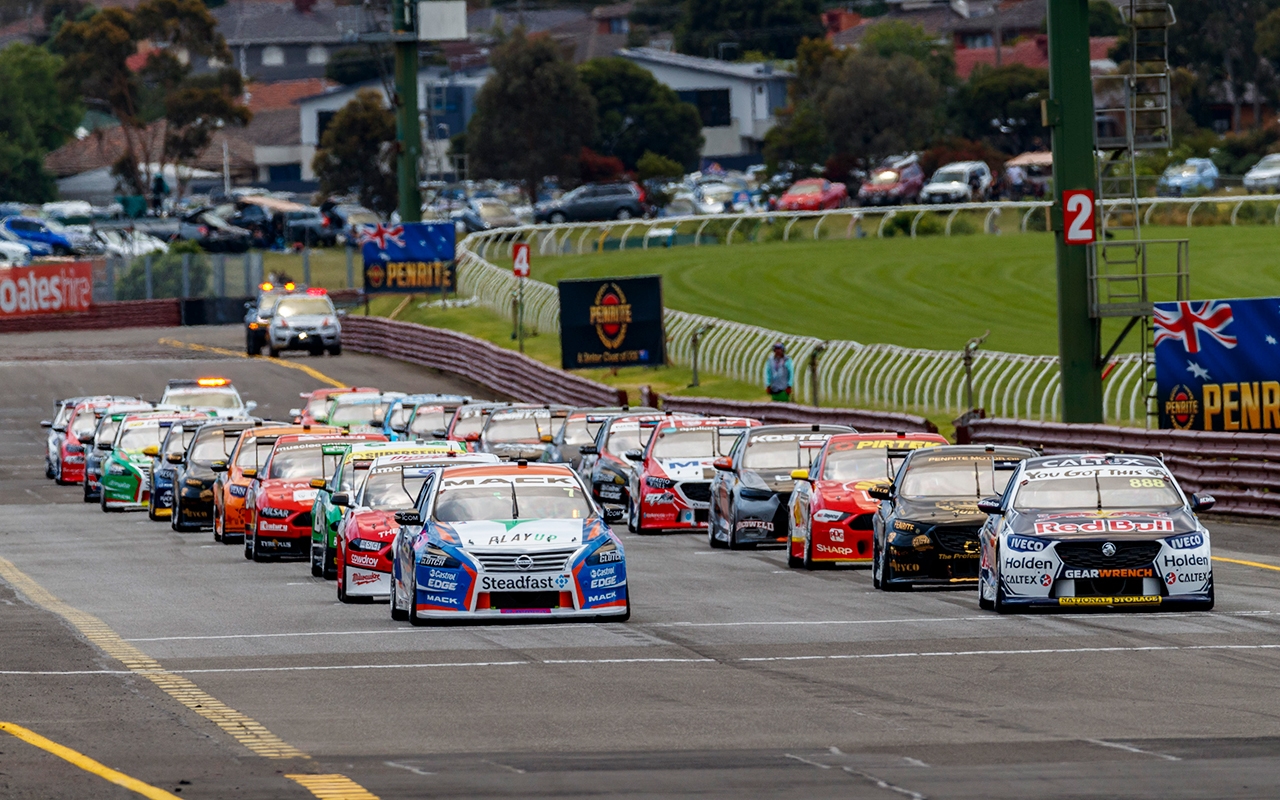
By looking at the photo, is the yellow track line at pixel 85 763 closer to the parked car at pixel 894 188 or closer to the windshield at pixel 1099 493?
the windshield at pixel 1099 493

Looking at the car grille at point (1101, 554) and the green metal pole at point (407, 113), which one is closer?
the car grille at point (1101, 554)

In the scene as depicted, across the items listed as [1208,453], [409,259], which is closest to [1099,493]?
[1208,453]

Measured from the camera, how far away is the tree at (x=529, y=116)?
338 ft

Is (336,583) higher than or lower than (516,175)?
lower

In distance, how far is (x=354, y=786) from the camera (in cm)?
1088

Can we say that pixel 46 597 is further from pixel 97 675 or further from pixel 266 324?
pixel 266 324

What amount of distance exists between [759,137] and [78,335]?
231ft

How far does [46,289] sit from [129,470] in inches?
1643

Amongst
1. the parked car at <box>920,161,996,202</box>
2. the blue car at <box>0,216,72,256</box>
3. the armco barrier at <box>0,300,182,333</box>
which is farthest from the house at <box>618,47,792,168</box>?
the armco barrier at <box>0,300,182,333</box>

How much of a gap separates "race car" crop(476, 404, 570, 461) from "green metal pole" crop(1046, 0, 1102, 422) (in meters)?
7.78

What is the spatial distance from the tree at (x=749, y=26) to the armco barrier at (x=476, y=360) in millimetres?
81886

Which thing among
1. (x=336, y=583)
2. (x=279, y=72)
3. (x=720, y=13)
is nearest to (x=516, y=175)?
(x=720, y=13)

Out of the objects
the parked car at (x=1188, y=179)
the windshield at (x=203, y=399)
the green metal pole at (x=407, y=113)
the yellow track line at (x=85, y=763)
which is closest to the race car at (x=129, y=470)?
the windshield at (x=203, y=399)

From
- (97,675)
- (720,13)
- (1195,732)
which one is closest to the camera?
(1195,732)
